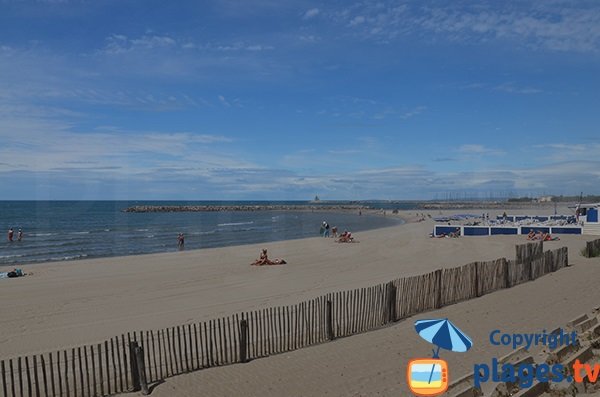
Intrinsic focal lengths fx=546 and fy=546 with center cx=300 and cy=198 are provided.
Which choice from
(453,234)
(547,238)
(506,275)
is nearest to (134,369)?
(506,275)

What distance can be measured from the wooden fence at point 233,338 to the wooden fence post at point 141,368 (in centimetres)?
1

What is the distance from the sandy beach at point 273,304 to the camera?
32.7 ft

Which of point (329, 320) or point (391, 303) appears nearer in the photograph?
point (329, 320)

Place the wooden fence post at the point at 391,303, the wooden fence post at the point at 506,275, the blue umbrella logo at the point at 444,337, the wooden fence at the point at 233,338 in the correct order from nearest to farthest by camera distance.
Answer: the blue umbrella logo at the point at 444,337 → the wooden fence at the point at 233,338 → the wooden fence post at the point at 391,303 → the wooden fence post at the point at 506,275

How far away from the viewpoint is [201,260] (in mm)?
32375

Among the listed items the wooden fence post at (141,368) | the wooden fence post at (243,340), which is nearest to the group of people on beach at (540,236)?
the wooden fence post at (243,340)

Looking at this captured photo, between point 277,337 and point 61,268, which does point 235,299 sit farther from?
point 61,268

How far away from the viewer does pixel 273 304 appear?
17.5 m

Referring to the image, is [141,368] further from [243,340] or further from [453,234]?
[453,234]

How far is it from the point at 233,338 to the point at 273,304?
230 inches

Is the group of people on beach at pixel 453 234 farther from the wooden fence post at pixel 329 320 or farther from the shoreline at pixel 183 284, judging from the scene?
the wooden fence post at pixel 329 320

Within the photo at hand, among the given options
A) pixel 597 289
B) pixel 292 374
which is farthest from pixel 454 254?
pixel 292 374

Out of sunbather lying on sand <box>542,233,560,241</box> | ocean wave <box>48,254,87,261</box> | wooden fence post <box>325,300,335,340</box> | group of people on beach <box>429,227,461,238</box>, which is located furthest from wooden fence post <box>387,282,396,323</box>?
group of people on beach <box>429,227,461,238</box>

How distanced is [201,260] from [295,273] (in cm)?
921
